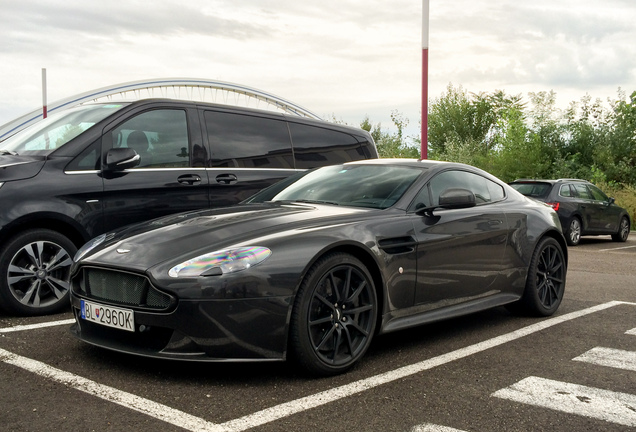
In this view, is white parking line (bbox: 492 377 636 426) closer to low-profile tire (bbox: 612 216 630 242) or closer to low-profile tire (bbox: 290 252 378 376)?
low-profile tire (bbox: 290 252 378 376)

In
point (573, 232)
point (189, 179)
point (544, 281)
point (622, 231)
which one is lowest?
point (622, 231)

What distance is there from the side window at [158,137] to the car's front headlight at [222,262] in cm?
273

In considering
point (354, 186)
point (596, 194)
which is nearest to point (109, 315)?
point (354, 186)

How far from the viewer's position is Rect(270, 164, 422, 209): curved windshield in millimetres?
5012

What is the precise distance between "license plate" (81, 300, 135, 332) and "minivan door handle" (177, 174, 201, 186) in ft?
8.13

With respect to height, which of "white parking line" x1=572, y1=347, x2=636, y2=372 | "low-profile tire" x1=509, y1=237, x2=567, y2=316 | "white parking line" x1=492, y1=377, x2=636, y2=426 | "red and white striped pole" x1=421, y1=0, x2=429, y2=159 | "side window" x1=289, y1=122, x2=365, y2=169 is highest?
"red and white striped pole" x1=421, y1=0, x2=429, y2=159

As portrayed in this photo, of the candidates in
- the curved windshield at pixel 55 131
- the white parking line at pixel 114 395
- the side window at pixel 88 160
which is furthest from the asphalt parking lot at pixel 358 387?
the curved windshield at pixel 55 131

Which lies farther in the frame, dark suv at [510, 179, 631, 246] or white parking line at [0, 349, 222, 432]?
dark suv at [510, 179, 631, 246]

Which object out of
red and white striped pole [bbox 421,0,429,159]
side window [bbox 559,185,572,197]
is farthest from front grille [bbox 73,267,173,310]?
side window [bbox 559,185,572,197]

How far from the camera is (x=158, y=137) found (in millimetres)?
6492

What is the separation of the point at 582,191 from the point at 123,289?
14195 mm

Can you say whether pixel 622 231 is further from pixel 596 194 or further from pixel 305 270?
pixel 305 270

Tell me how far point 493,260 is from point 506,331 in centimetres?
57

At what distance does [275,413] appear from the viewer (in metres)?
3.44
